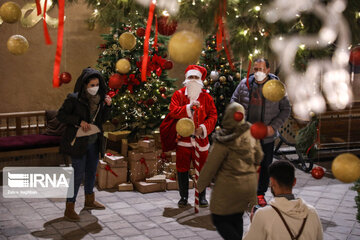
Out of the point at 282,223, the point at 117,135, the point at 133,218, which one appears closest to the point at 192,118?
the point at 133,218

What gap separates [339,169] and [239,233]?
2.03m

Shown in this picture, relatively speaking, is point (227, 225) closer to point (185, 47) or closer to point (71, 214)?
point (185, 47)

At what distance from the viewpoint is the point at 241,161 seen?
13.3 ft

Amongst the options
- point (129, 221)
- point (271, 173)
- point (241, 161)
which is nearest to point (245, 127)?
point (241, 161)

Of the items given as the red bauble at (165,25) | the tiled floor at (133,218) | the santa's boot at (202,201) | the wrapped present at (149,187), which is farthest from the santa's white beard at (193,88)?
the red bauble at (165,25)

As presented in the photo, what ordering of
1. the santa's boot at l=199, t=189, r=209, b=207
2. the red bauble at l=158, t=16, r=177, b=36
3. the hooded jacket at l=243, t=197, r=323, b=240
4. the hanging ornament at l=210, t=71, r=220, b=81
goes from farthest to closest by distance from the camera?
the hanging ornament at l=210, t=71, r=220, b=81, the santa's boot at l=199, t=189, r=209, b=207, the red bauble at l=158, t=16, r=177, b=36, the hooded jacket at l=243, t=197, r=323, b=240

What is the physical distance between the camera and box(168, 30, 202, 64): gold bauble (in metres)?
2.90

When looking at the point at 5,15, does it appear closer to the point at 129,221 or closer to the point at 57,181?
the point at 129,221

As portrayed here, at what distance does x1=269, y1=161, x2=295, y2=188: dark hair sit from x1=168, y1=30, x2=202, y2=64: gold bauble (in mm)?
1044

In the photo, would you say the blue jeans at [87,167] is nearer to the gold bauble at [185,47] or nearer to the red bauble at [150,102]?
the red bauble at [150,102]

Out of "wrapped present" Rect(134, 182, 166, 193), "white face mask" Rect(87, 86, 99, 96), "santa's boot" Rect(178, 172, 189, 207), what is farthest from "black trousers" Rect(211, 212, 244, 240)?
"wrapped present" Rect(134, 182, 166, 193)

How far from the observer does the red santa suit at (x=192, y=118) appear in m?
6.39

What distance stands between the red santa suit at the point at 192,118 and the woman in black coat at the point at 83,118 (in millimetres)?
921

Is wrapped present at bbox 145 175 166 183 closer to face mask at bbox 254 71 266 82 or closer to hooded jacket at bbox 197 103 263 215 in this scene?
face mask at bbox 254 71 266 82
